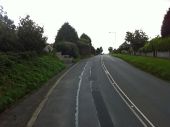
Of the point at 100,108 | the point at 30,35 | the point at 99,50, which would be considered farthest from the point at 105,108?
the point at 99,50

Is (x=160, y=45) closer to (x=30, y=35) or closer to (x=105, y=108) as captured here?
(x=30, y=35)

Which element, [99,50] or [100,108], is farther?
[99,50]

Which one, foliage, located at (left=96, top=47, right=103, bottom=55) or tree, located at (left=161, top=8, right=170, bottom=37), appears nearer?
tree, located at (left=161, top=8, right=170, bottom=37)

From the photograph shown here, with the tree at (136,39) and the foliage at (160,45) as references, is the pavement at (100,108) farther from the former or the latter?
the tree at (136,39)

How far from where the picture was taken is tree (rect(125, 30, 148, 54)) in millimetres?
117781

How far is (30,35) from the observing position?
51500mm

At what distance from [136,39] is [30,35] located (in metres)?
73.2

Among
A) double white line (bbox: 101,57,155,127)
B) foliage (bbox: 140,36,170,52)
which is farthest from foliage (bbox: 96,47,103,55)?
double white line (bbox: 101,57,155,127)

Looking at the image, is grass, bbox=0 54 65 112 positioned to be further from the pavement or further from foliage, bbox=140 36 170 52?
foliage, bbox=140 36 170 52

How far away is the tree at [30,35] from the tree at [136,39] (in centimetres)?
6487

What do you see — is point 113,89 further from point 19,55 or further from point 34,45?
point 34,45

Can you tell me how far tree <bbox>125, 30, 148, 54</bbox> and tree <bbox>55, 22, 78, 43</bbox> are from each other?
17.5 m

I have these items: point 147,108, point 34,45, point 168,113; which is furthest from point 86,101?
point 34,45

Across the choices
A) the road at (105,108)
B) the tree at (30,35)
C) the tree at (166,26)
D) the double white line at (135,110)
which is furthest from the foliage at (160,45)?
the double white line at (135,110)
